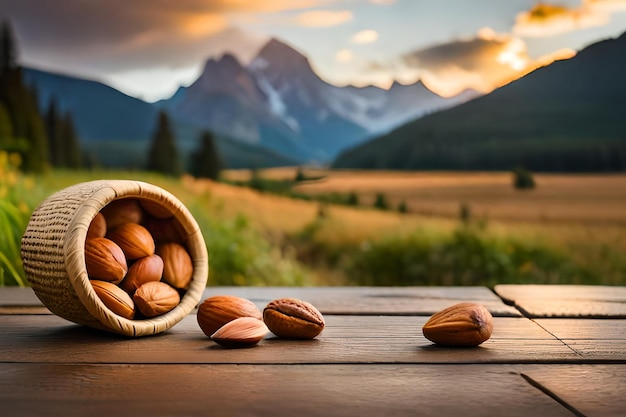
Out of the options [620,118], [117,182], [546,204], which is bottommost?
[117,182]

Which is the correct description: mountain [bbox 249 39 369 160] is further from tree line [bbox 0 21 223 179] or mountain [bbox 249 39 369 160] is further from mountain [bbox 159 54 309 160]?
tree line [bbox 0 21 223 179]

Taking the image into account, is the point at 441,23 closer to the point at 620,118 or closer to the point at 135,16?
the point at 620,118

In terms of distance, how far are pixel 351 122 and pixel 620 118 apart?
137 cm

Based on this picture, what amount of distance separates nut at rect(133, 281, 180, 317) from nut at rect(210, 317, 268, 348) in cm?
10

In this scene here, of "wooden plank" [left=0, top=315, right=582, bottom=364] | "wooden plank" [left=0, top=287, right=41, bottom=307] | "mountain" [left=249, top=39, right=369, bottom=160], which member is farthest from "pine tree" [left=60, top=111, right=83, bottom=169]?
"wooden plank" [left=0, top=315, right=582, bottom=364]

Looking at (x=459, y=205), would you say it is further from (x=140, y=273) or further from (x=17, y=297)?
(x=140, y=273)

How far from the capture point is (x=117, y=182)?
1032 millimetres

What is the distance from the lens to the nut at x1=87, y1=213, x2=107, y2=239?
1.03 m

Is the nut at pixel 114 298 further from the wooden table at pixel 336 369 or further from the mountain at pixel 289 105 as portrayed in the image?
the mountain at pixel 289 105

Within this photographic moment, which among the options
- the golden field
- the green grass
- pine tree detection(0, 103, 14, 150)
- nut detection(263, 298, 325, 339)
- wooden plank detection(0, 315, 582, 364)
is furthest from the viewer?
the golden field

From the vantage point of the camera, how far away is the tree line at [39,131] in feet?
11.4

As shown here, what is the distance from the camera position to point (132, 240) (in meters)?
1.03

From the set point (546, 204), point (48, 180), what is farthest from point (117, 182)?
point (546, 204)

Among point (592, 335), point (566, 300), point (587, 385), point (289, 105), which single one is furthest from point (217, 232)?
point (587, 385)
